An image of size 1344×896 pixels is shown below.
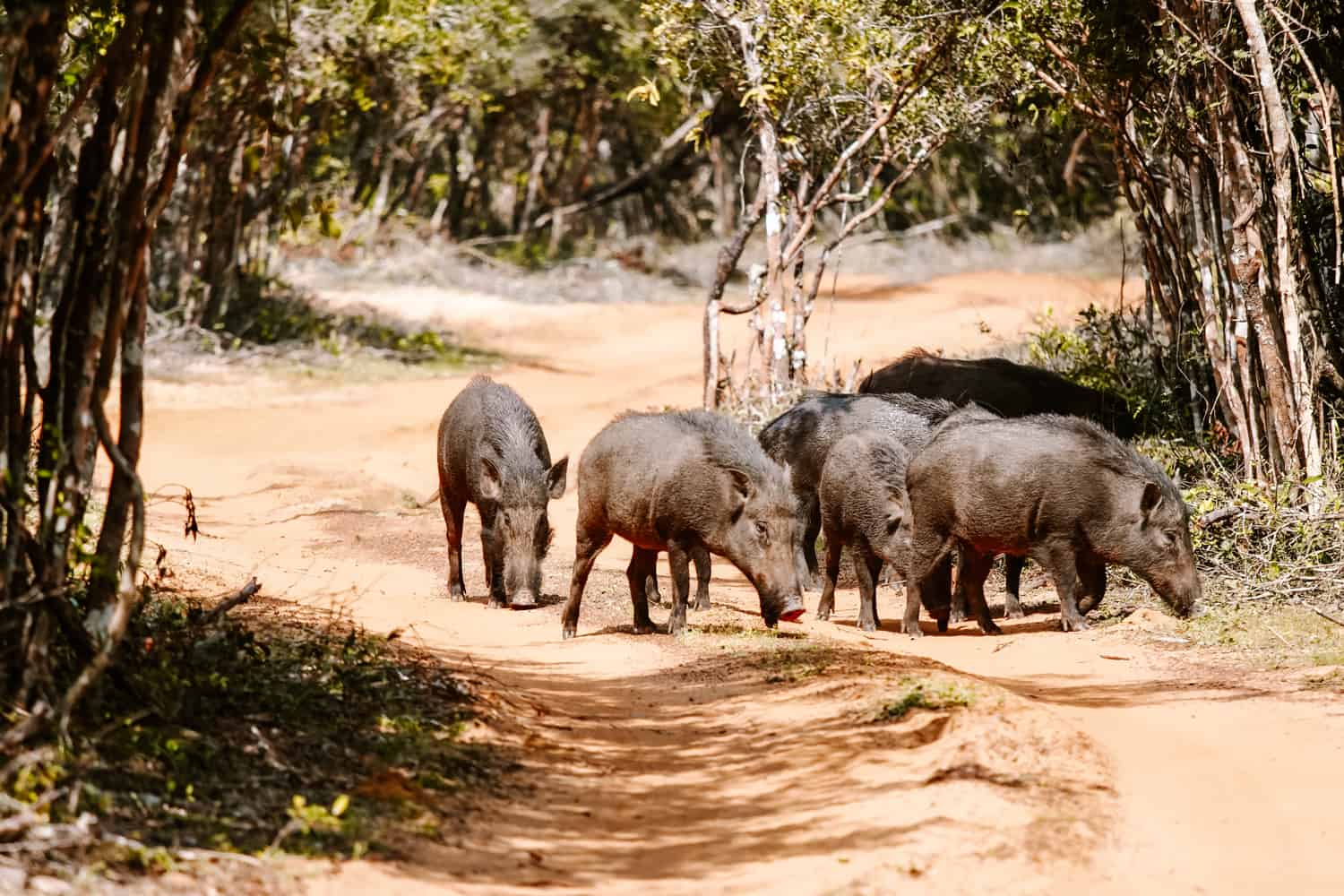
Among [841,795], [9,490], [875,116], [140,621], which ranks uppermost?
[875,116]

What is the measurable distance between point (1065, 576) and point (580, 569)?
286 centimetres

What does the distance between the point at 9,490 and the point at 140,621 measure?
1290 mm

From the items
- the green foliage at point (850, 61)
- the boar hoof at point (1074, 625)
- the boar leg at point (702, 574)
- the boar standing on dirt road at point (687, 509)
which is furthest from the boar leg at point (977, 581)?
the green foliage at point (850, 61)

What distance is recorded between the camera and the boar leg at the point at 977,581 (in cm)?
1007

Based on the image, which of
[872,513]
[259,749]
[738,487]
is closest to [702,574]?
[738,487]

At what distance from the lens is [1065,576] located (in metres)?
9.77

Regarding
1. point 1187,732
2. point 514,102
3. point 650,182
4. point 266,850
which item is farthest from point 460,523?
point 650,182

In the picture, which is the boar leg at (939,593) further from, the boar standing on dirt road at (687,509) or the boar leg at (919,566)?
the boar standing on dirt road at (687,509)

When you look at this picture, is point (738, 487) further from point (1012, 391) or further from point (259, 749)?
point (259, 749)

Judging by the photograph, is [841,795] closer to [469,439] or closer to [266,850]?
[266,850]

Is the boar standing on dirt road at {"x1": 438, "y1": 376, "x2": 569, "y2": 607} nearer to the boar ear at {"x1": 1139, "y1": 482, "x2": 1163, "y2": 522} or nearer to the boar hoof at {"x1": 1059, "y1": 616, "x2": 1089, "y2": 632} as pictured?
the boar hoof at {"x1": 1059, "y1": 616, "x2": 1089, "y2": 632}

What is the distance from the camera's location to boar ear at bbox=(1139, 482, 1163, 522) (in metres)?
9.64

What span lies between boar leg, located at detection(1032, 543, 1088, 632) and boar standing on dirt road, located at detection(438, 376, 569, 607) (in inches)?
119

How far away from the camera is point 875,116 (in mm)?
14820
